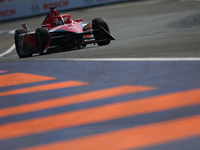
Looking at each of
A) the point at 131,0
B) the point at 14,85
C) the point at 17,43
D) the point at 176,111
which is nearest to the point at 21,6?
the point at 131,0

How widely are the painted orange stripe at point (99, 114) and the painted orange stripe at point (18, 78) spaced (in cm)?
144

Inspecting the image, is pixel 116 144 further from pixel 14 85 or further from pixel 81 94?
pixel 14 85

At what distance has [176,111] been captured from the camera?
10.3 ft

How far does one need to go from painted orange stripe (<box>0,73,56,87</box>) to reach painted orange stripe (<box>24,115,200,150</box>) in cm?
199

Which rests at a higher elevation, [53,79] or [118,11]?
[53,79]

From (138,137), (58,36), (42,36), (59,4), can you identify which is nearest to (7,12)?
(59,4)

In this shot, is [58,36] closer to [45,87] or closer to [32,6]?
[45,87]

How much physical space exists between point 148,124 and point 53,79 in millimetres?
1928

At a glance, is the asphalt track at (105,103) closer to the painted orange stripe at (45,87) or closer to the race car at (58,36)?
the painted orange stripe at (45,87)

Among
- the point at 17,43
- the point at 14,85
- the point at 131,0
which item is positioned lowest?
the point at 131,0

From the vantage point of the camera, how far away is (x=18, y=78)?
16.8 feet

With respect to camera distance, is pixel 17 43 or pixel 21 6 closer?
pixel 17 43

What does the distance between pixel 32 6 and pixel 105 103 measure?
22436mm

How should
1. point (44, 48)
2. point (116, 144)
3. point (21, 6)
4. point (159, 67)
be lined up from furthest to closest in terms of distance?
point (21, 6) → point (44, 48) → point (159, 67) → point (116, 144)
